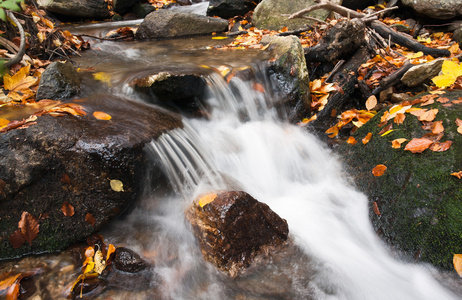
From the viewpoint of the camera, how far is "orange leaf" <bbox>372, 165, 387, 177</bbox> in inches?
116

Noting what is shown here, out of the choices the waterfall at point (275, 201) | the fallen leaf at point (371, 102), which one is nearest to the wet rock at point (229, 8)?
the waterfall at point (275, 201)

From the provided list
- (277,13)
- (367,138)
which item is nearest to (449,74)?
(367,138)

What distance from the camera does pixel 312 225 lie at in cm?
294

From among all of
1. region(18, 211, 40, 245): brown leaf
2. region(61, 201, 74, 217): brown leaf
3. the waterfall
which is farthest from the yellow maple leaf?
region(18, 211, 40, 245): brown leaf

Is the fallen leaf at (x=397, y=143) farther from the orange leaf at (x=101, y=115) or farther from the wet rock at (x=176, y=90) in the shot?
the orange leaf at (x=101, y=115)

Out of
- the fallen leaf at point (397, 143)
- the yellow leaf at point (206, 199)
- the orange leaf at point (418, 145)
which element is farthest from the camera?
the fallen leaf at point (397, 143)

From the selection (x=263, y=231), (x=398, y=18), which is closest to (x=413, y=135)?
(x=263, y=231)

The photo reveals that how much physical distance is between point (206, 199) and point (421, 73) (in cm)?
401

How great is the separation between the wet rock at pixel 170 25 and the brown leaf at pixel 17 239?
6.68 metres

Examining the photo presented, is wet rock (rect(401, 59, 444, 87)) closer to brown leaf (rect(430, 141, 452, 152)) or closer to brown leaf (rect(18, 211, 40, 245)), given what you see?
brown leaf (rect(430, 141, 452, 152))

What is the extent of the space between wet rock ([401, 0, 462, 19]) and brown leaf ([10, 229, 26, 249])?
26.7 ft

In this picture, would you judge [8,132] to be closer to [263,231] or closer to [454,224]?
[263,231]

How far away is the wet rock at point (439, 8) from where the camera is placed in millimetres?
5500

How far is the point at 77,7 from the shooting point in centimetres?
1035
